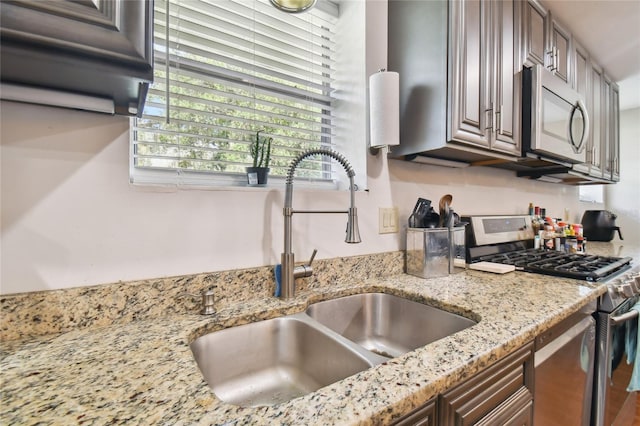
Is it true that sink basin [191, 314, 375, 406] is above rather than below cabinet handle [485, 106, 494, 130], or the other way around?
below

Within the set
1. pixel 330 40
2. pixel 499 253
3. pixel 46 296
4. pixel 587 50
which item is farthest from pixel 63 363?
pixel 587 50

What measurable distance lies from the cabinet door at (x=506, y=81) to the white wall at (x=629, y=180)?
3130mm

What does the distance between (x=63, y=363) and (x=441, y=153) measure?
141cm

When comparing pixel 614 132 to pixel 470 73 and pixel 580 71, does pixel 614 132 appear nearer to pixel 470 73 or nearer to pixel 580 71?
pixel 580 71

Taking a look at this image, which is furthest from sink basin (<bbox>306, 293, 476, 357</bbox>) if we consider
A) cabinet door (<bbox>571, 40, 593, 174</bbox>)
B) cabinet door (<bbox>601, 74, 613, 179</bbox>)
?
cabinet door (<bbox>601, 74, 613, 179</bbox>)

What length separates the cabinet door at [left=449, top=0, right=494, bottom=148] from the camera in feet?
3.65

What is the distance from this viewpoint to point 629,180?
3273 millimetres

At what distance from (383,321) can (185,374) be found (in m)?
0.74

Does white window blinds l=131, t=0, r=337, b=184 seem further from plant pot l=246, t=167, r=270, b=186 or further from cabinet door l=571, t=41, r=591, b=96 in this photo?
cabinet door l=571, t=41, r=591, b=96

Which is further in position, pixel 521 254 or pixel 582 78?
pixel 582 78

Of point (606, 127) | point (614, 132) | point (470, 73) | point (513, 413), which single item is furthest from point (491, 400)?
point (614, 132)

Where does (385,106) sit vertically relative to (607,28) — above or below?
below

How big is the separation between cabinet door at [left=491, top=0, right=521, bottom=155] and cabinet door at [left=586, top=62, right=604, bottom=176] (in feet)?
3.78

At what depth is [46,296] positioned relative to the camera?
65 centimetres
